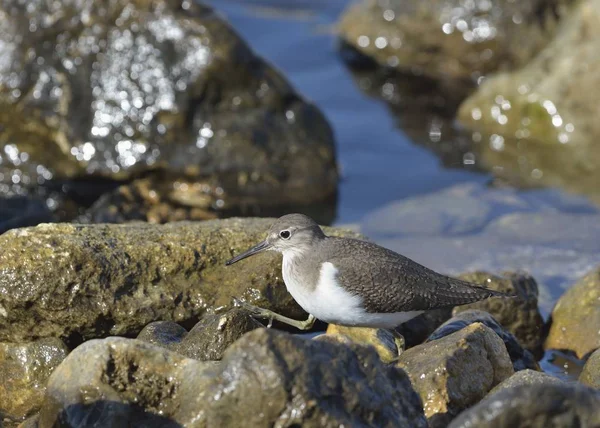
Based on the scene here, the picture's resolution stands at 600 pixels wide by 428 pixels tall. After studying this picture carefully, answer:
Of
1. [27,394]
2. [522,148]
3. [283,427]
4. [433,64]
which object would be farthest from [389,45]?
[283,427]

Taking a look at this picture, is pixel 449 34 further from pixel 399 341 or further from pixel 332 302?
pixel 332 302

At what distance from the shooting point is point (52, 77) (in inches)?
395

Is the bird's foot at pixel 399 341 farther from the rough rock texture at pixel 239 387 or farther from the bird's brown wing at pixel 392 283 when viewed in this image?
the rough rock texture at pixel 239 387

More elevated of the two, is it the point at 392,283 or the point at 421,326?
the point at 392,283

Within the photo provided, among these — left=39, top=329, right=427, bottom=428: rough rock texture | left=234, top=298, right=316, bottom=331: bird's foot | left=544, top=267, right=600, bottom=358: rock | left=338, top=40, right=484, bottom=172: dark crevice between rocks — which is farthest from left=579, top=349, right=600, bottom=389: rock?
left=338, top=40, right=484, bottom=172: dark crevice between rocks

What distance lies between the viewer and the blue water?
36.0ft

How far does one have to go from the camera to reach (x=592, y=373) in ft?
19.6

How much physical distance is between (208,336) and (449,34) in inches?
347

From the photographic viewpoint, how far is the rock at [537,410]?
162 inches

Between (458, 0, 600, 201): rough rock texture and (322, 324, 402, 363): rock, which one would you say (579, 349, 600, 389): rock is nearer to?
(322, 324, 402, 363): rock

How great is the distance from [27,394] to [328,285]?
6.46 ft

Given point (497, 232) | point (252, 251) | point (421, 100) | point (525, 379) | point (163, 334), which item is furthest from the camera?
point (421, 100)

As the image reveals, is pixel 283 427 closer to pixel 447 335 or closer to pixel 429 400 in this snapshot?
pixel 429 400

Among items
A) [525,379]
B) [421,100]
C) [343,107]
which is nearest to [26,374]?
[525,379]
